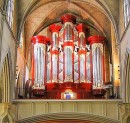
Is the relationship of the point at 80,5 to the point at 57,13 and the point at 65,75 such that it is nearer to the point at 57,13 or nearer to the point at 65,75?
the point at 57,13

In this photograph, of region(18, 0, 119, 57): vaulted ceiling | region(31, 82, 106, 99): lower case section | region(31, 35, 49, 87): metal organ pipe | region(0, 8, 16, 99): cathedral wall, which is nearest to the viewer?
region(0, 8, 16, 99): cathedral wall

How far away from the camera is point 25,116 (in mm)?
17422

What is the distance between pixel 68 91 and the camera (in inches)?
780

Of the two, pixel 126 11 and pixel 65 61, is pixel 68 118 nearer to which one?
pixel 65 61

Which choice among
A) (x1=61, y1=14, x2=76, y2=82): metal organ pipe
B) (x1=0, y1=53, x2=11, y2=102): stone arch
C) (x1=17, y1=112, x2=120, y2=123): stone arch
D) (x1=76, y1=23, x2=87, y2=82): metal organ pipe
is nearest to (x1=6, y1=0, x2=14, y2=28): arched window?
(x1=0, y1=53, x2=11, y2=102): stone arch

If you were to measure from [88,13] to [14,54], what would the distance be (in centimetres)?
678

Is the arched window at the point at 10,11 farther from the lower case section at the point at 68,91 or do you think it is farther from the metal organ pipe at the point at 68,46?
the metal organ pipe at the point at 68,46

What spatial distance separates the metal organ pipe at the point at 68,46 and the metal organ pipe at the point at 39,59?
1.23 metres

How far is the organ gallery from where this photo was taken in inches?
763

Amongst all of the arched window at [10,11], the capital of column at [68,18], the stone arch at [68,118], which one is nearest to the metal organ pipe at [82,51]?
the capital of column at [68,18]

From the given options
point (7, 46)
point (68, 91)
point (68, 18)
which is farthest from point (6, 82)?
point (68, 18)

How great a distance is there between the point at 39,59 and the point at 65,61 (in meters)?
1.52

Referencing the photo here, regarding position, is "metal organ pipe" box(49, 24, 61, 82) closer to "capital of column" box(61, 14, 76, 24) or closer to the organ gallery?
the organ gallery

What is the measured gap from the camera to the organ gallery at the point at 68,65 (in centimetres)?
1938
